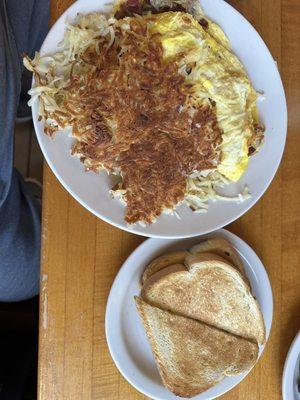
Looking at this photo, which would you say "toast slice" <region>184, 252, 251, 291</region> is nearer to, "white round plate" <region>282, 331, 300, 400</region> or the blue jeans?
"white round plate" <region>282, 331, 300, 400</region>

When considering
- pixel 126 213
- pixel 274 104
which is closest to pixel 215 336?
pixel 126 213

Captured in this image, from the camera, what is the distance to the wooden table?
1045mm

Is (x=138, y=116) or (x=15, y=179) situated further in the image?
(x=15, y=179)

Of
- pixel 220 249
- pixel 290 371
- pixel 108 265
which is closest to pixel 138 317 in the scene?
pixel 108 265

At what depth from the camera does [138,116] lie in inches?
35.4

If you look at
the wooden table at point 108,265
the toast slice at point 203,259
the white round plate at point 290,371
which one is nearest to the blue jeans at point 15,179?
the wooden table at point 108,265

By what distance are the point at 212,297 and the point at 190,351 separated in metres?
0.13

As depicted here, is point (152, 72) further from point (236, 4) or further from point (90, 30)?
point (236, 4)

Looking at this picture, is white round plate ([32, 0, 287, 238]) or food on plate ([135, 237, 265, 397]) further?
food on plate ([135, 237, 265, 397])

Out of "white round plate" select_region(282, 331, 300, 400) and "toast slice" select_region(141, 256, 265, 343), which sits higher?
"toast slice" select_region(141, 256, 265, 343)

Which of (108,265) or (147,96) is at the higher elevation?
(147,96)

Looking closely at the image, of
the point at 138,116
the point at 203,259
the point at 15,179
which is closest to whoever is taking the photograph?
the point at 138,116

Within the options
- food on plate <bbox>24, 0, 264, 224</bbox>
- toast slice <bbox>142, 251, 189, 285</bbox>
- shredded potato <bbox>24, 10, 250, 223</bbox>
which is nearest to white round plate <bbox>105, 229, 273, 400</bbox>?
toast slice <bbox>142, 251, 189, 285</bbox>

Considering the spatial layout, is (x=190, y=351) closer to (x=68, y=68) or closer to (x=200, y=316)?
(x=200, y=316)
